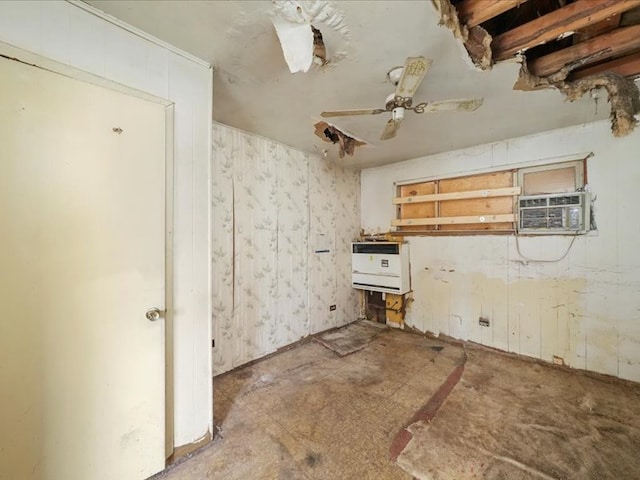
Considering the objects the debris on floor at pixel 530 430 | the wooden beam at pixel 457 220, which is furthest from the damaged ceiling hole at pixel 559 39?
the debris on floor at pixel 530 430

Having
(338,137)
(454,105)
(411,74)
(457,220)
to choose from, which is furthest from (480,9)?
(457,220)

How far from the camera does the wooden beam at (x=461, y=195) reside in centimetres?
286

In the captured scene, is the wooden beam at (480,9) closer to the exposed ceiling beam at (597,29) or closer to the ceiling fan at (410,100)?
the ceiling fan at (410,100)

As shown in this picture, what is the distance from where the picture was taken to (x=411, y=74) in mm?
1382

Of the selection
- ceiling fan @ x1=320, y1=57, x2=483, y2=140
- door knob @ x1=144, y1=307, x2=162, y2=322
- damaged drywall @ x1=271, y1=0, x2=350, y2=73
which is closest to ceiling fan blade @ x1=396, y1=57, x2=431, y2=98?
ceiling fan @ x1=320, y1=57, x2=483, y2=140

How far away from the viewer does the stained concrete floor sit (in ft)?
4.84

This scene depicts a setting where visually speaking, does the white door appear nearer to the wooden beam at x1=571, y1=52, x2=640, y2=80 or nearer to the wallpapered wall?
the wallpapered wall

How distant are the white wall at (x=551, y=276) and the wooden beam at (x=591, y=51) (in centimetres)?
122

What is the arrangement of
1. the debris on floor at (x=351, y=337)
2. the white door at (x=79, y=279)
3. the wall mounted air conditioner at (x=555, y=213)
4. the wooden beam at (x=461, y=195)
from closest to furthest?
the white door at (x=79, y=279) → the wall mounted air conditioner at (x=555, y=213) → the wooden beam at (x=461, y=195) → the debris on floor at (x=351, y=337)

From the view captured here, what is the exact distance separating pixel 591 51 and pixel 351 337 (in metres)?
3.24

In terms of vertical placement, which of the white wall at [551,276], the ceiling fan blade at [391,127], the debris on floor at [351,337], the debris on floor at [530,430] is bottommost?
the debris on floor at [530,430]

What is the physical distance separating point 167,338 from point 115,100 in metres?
1.28

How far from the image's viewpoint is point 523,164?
9.23ft

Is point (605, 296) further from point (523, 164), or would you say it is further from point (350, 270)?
point (350, 270)
